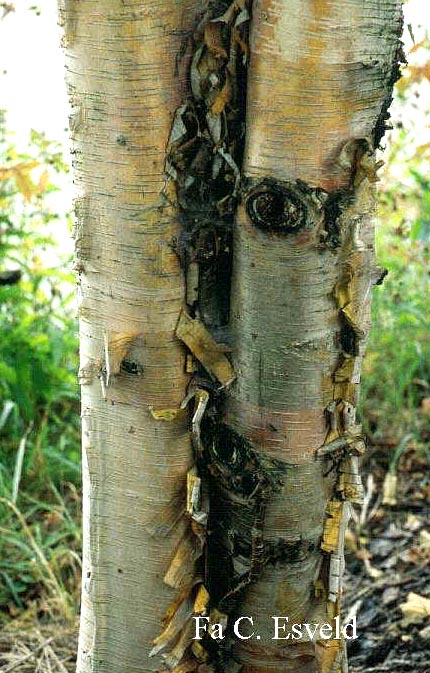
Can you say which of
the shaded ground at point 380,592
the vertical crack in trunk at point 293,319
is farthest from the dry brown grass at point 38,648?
the vertical crack in trunk at point 293,319

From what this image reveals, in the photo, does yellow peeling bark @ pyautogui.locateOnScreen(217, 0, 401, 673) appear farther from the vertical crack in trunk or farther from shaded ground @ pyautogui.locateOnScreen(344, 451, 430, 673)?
shaded ground @ pyautogui.locateOnScreen(344, 451, 430, 673)

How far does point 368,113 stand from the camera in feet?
3.14

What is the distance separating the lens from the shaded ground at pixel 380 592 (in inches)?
60.9

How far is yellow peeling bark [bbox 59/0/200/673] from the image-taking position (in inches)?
37.4

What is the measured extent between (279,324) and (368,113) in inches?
11.3

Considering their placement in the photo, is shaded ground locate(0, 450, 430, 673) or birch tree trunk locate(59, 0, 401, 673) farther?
shaded ground locate(0, 450, 430, 673)

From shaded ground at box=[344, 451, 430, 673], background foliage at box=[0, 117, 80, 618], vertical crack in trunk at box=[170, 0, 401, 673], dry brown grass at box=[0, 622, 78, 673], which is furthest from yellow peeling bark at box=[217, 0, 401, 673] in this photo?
background foliage at box=[0, 117, 80, 618]

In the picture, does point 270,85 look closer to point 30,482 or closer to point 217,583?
point 217,583

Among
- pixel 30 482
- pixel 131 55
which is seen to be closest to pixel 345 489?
pixel 131 55

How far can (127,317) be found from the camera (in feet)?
3.42

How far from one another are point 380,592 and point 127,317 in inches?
43.0

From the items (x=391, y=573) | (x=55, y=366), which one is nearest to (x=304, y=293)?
(x=391, y=573)

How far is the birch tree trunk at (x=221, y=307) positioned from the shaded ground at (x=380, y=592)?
37 cm

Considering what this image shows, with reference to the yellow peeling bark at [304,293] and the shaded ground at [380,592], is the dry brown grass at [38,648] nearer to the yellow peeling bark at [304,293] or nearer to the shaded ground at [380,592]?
the shaded ground at [380,592]
